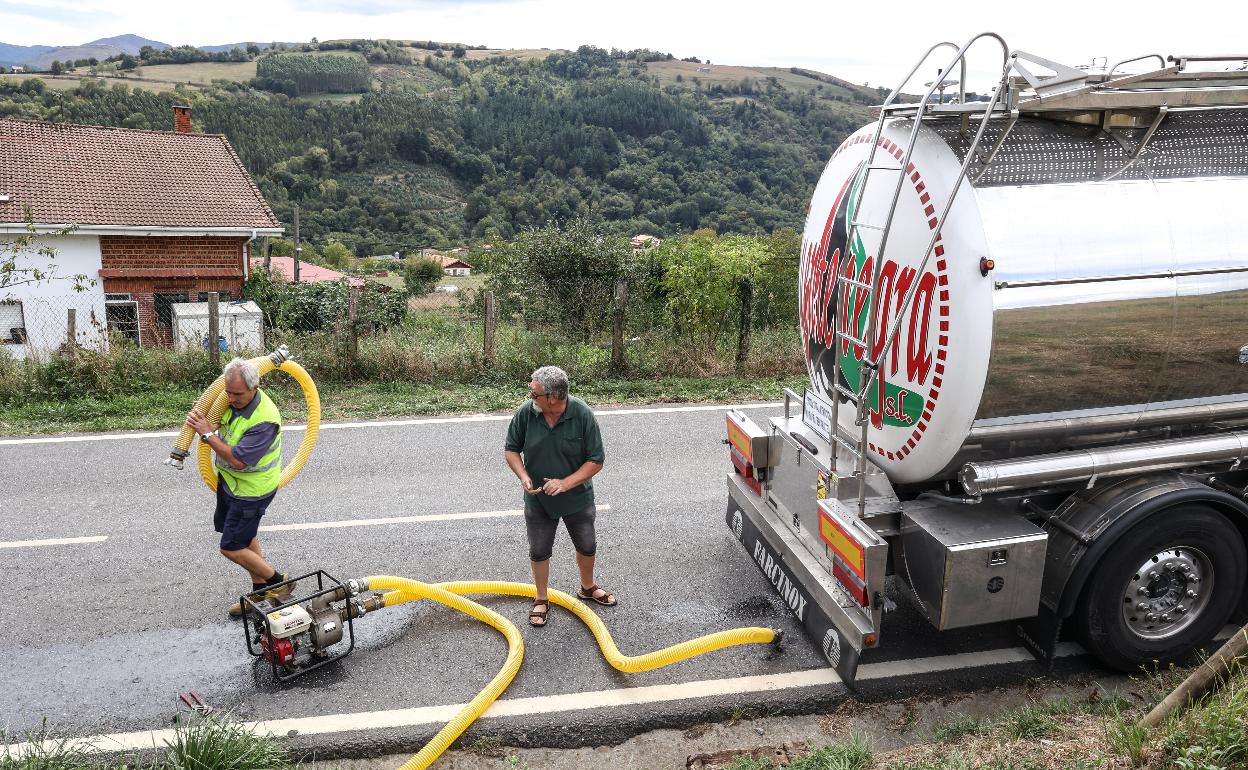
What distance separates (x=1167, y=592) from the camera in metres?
4.63

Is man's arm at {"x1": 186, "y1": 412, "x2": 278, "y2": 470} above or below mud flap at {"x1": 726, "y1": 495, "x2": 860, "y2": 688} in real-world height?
above

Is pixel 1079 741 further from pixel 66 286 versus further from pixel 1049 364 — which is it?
pixel 66 286

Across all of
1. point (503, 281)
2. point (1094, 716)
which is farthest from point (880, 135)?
point (503, 281)

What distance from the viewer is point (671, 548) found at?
634cm

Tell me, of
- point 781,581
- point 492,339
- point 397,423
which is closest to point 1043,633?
point 781,581

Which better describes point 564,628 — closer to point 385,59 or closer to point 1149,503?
point 1149,503

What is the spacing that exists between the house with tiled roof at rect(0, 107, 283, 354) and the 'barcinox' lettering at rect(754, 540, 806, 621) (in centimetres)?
2120

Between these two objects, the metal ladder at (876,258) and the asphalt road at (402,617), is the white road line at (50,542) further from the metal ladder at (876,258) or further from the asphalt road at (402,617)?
the metal ladder at (876,258)

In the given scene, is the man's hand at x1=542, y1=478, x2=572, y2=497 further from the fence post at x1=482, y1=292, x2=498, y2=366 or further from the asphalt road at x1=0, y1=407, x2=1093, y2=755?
the fence post at x1=482, y1=292, x2=498, y2=366

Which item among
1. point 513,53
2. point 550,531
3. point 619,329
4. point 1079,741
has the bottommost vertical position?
point 1079,741

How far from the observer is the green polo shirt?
5.07 metres

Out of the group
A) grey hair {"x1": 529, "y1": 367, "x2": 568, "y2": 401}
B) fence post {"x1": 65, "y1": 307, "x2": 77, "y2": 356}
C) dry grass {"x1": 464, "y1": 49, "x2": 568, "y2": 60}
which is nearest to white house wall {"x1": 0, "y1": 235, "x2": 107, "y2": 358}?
fence post {"x1": 65, "y1": 307, "x2": 77, "y2": 356}

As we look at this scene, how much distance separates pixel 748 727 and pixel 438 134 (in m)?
78.7

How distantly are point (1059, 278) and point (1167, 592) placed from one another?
1940 mm
